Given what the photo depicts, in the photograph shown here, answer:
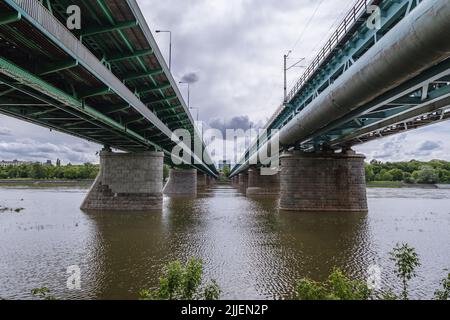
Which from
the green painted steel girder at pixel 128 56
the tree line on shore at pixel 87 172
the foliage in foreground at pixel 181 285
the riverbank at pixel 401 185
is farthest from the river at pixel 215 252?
the tree line on shore at pixel 87 172

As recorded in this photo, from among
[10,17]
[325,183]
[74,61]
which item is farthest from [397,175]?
[10,17]

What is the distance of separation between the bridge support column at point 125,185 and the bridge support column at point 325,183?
14621mm

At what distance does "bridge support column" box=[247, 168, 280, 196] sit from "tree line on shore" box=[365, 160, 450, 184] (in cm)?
8125

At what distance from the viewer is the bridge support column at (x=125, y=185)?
108 feet

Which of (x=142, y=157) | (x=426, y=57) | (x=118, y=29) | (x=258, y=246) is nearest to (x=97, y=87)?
(x=118, y=29)

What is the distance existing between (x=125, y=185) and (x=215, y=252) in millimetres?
21181

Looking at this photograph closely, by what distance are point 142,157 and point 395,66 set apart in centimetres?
2792

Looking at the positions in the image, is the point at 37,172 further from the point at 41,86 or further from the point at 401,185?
the point at 401,185

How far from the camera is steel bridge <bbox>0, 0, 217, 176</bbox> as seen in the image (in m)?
10.6

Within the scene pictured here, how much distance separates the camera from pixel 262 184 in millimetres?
68688

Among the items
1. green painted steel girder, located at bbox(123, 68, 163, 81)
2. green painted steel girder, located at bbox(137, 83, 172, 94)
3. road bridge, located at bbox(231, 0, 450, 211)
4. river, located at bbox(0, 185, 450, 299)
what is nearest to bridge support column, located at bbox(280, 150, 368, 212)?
road bridge, located at bbox(231, 0, 450, 211)

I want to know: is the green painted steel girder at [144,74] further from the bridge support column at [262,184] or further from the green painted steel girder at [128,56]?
the bridge support column at [262,184]

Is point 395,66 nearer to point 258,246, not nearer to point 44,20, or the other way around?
point 258,246

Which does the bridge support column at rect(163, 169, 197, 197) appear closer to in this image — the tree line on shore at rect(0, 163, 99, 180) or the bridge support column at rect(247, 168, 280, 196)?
the bridge support column at rect(247, 168, 280, 196)
